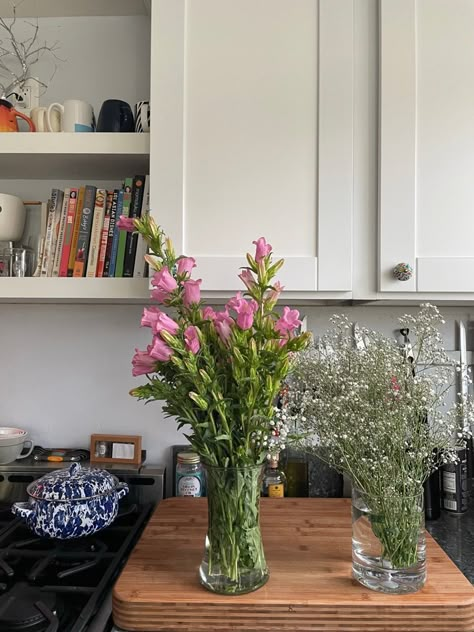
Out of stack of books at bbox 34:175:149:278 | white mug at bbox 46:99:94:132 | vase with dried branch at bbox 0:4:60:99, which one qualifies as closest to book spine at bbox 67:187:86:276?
stack of books at bbox 34:175:149:278

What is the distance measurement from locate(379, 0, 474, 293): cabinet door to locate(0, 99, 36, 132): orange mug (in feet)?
2.80

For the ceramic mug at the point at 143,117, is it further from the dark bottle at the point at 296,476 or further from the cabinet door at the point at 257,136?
the dark bottle at the point at 296,476

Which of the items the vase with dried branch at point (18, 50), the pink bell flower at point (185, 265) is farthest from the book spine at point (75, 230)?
the pink bell flower at point (185, 265)

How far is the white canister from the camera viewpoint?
1352 millimetres

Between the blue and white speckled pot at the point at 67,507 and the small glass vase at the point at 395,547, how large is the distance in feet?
1.79

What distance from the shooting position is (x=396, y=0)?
3.74ft

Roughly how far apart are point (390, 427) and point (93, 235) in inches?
33.1

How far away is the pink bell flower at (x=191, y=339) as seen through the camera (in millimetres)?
825

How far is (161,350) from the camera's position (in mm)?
818

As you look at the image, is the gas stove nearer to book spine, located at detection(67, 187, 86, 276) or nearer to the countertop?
book spine, located at detection(67, 187, 86, 276)

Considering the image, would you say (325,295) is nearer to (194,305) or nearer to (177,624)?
(194,305)

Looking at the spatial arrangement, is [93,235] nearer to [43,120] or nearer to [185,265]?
[43,120]

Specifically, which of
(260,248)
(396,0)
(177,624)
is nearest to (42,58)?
(396,0)

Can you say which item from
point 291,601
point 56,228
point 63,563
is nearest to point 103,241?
point 56,228
